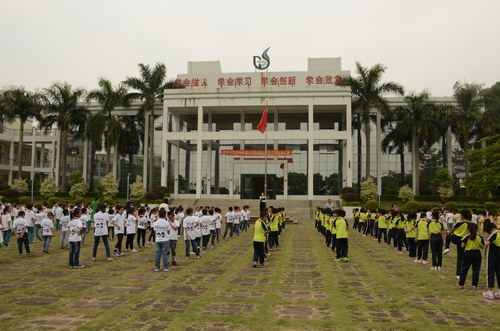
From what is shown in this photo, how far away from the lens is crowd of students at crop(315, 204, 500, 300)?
8453 millimetres

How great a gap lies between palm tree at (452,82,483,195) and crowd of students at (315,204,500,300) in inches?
835

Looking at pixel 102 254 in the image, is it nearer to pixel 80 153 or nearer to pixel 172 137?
pixel 172 137

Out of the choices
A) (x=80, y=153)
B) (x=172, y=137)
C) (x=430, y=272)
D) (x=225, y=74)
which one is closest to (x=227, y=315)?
(x=430, y=272)

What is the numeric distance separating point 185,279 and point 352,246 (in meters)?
9.20

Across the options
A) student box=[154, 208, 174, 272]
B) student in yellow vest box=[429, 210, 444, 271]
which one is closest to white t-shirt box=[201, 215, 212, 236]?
student box=[154, 208, 174, 272]

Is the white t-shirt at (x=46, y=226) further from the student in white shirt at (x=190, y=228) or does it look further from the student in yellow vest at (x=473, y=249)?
the student in yellow vest at (x=473, y=249)

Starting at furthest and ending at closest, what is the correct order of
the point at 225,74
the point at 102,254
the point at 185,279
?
the point at 225,74
the point at 102,254
the point at 185,279

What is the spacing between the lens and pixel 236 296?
815 centimetres

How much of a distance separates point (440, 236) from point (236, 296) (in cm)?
630

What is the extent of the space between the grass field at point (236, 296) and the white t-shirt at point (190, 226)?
79cm

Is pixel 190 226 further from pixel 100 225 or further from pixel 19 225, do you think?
pixel 19 225

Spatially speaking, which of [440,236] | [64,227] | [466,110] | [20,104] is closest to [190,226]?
[64,227]

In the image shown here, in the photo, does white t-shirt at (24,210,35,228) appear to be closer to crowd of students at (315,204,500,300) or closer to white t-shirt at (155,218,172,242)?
white t-shirt at (155,218,172,242)

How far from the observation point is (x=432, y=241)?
1133 centimetres
